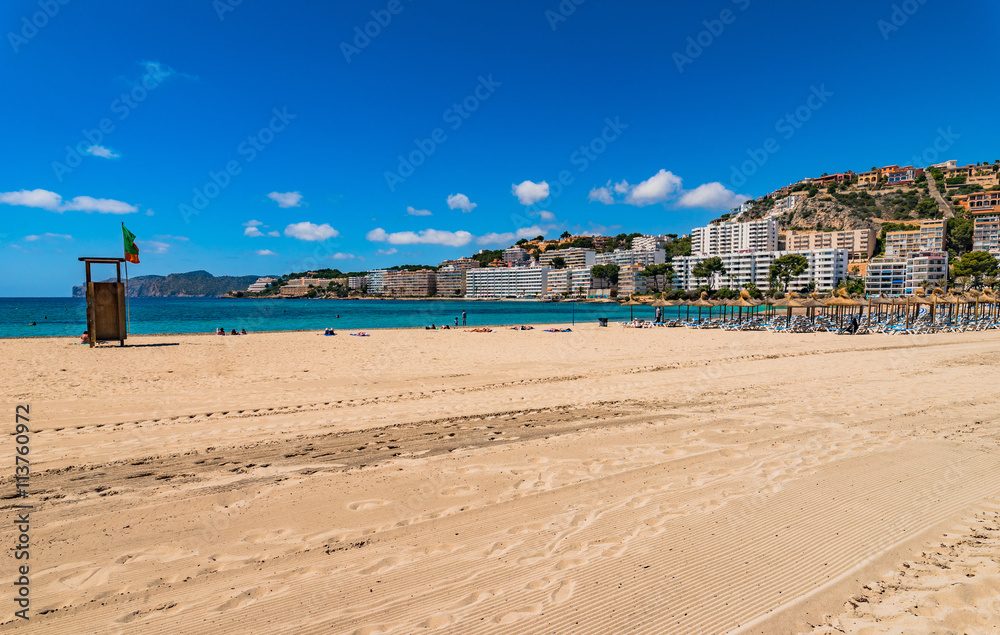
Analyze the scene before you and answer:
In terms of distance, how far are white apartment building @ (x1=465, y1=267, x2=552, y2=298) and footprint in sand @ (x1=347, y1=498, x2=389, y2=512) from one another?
13283cm

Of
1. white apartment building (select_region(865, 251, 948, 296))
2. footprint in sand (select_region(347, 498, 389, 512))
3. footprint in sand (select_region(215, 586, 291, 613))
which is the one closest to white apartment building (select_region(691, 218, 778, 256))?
white apartment building (select_region(865, 251, 948, 296))

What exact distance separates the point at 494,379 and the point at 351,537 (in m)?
6.51

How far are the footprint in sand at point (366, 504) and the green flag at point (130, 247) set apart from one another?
16.6 meters

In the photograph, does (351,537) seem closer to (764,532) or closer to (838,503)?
(764,532)

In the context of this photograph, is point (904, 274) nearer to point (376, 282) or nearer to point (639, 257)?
point (639, 257)

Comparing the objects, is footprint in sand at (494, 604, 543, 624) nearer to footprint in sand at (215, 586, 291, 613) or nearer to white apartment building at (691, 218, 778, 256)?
footprint in sand at (215, 586, 291, 613)

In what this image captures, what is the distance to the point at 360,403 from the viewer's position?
23.9 feet

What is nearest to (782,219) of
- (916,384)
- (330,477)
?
(916,384)

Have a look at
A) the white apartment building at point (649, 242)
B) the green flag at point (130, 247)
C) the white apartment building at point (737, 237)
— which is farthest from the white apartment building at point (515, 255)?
the green flag at point (130, 247)

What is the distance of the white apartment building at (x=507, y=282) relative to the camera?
138125 mm

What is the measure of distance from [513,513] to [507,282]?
463ft

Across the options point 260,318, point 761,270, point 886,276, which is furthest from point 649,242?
point 260,318

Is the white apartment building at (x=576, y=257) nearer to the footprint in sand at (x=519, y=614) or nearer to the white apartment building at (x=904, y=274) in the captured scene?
the white apartment building at (x=904, y=274)

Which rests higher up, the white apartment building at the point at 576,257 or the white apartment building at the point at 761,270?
the white apartment building at the point at 576,257
